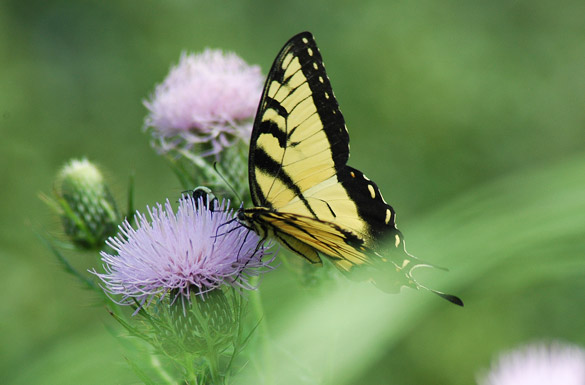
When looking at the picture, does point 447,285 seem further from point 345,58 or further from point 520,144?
point 345,58

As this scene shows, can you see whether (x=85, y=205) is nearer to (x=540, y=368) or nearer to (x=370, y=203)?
(x=370, y=203)

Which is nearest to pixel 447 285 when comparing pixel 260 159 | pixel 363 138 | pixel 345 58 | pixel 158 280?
pixel 260 159

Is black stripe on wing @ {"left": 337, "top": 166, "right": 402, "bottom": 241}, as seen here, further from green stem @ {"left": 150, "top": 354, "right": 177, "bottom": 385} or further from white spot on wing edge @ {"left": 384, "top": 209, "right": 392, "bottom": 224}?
green stem @ {"left": 150, "top": 354, "right": 177, "bottom": 385}

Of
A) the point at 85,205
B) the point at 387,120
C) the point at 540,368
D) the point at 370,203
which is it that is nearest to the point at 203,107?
the point at 85,205

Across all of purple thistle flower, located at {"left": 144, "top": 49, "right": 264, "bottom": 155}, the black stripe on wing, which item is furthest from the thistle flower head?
the black stripe on wing

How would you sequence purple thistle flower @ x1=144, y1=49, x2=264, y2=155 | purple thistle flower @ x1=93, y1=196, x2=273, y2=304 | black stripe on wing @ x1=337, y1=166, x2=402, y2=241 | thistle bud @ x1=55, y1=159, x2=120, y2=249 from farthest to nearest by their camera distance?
1. purple thistle flower @ x1=144, y1=49, x2=264, y2=155
2. thistle bud @ x1=55, y1=159, x2=120, y2=249
3. black stripe on wing @ x1=337, y1=166, x2=402, y2=241
4. purple thistle flower @ x1=93, y1=196, x2=273, y2=304

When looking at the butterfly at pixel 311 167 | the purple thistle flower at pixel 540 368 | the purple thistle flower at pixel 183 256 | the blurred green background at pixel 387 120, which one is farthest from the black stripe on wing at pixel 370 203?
the blurred green background at pixel 387 120
